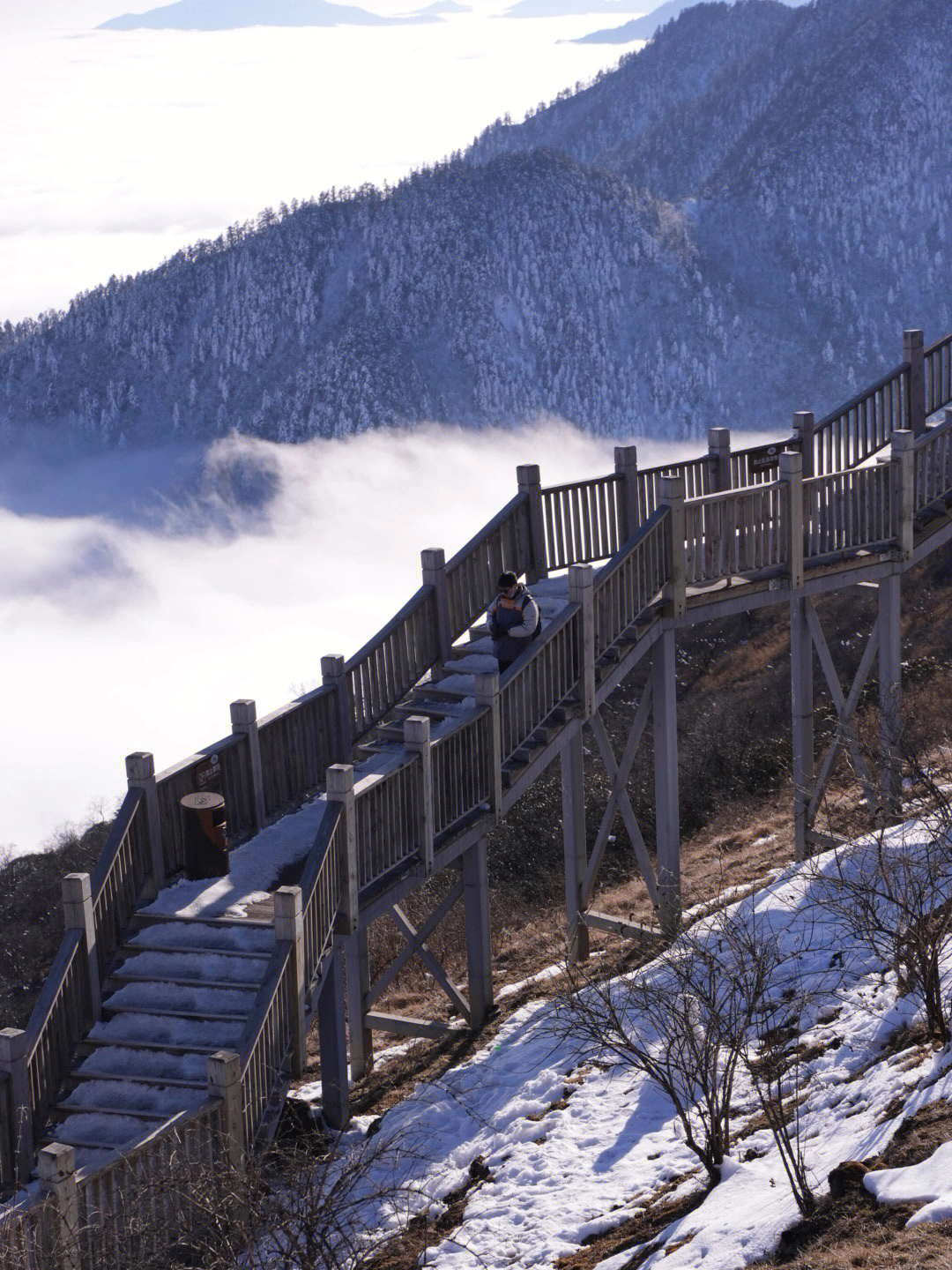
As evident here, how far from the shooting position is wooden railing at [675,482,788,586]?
1847 centimetres

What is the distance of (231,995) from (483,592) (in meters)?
7.00

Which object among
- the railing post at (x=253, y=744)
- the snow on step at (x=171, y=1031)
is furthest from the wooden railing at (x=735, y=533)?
the snow on step at (x=171, y=1031)

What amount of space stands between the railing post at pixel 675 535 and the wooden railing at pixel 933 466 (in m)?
3.54

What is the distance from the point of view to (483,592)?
1928 cm

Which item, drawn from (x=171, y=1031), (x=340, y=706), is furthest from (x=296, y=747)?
(x=171, y=1031)

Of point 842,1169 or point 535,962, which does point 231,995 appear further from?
point 535,962

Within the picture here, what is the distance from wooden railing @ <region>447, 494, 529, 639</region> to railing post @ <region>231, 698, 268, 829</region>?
11.2 ft

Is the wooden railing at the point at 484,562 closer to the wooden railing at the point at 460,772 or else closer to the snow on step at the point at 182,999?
the wooden railing at the point at 460,772

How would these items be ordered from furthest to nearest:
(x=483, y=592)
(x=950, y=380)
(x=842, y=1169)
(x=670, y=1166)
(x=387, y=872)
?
1. (x=950, y=380)
2. (x=483, y=592)
3. (x=387, y=872)
4. (x=670, y=1166)
5. (x=842, y=1169)

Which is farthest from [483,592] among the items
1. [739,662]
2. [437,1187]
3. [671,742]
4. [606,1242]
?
[739,662]

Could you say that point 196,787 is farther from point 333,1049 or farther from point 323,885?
point 333,1049

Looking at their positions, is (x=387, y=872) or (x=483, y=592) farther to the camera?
(x=483, y=592)

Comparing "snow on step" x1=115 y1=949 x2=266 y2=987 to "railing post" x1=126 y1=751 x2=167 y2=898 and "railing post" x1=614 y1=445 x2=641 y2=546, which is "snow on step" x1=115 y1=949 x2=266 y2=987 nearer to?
"railing post" x1=126 y1=751 x2=167 y2=898

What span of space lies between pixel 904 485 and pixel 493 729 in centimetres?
673
